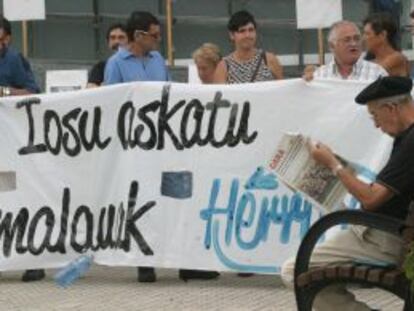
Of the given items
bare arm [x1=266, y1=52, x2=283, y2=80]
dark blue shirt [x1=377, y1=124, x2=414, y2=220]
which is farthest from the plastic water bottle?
dark blue shirt [x1=377, y1=124, x2=414, y2=220]

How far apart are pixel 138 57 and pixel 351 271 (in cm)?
358

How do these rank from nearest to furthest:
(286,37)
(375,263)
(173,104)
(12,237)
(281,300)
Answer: (375,263)
(281,300)
(173,104)
(12,237)
(286,37)

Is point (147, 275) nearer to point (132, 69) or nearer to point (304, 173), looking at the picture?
point (132, 69)

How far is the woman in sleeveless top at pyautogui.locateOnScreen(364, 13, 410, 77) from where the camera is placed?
721 cm

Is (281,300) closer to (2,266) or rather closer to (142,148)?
(142,148)

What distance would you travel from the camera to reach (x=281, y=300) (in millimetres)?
6539

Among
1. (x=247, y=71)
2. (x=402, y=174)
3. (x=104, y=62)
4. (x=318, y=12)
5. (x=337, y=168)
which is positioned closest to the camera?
(x=402, y=174)

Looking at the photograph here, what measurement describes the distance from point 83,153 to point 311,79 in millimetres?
1706

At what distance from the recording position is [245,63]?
7.60 metres

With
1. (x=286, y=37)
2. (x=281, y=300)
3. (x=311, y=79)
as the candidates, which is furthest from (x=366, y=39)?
(x=286, y=37)

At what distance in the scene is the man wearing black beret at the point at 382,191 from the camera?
4664 mm

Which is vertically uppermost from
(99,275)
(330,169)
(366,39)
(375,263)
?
(366,39)

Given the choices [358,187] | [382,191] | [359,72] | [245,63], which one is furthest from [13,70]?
[382,191]

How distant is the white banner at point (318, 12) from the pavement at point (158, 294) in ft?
9.74
